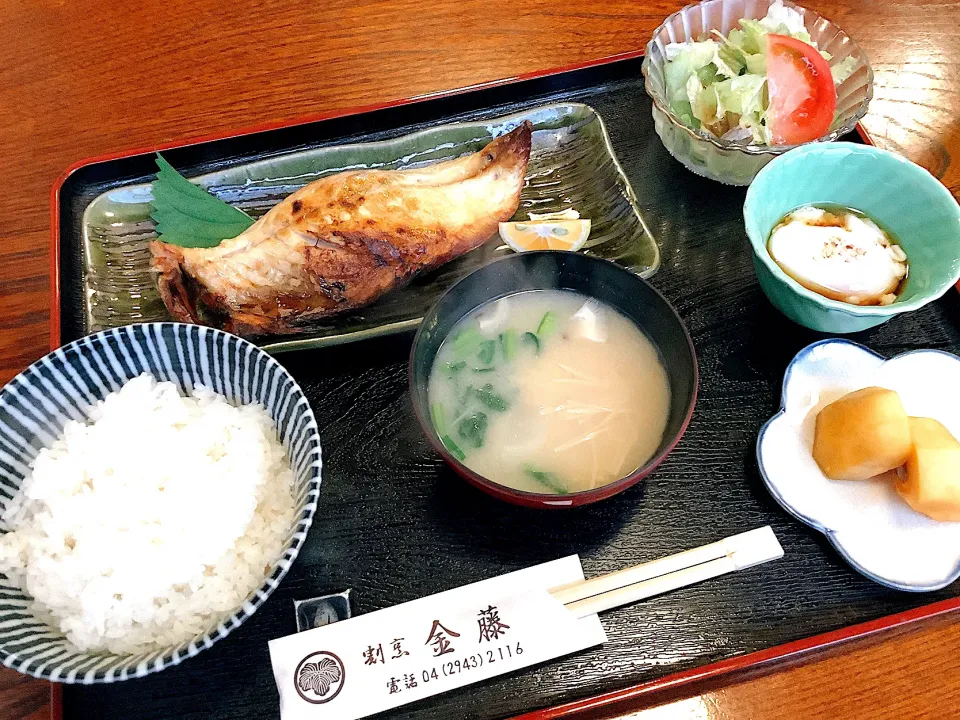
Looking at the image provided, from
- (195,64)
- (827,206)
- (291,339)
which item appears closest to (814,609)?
(827,206)

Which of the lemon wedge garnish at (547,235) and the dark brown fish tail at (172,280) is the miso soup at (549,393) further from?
the dark brown fish tail at (172,280)

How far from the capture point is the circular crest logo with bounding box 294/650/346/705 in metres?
1.34

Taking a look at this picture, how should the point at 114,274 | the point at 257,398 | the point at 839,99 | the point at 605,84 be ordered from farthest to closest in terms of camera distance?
1. the point at 605,84
2. the point at 839,99
3. the point at 114,274
4. the point at 257,398

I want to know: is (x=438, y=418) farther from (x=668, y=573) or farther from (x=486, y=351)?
(x=668, y=573)

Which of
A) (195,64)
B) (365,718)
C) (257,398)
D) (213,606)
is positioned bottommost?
(365,718)

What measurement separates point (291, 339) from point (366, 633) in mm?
820

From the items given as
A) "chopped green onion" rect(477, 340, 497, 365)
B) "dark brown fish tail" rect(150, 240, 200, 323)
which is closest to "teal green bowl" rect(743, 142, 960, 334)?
"chopped green onion" rect(477, 340, 497, 365)

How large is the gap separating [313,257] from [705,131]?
1.23 m

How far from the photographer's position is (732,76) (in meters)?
2.15

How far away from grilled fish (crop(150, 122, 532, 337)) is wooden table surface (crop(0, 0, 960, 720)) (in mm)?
554

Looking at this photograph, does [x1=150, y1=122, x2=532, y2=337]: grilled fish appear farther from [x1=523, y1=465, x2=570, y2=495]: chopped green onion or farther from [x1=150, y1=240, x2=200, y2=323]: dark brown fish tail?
[x1=523, y1=465, x2=570, y2=495]: chopped green onion

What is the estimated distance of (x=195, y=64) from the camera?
98.5 inches

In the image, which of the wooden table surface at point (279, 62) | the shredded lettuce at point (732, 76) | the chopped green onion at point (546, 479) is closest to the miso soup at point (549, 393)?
the chopped green onion at point (546, 479)

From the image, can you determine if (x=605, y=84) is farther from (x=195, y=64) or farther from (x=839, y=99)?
(x=195, y=64)
